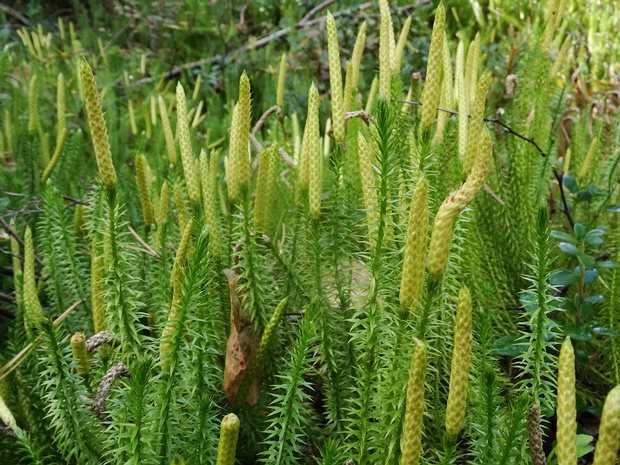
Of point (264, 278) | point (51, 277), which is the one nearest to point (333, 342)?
point (264, 278)

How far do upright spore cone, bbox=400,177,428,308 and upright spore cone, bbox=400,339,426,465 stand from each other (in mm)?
81

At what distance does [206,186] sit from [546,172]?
2.87ft

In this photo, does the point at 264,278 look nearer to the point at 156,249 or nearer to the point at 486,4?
the point at 156,249

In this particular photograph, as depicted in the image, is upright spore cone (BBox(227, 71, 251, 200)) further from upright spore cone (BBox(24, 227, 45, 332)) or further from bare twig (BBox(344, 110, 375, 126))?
upright spore cone (BBox(24, 227, 45, 332))

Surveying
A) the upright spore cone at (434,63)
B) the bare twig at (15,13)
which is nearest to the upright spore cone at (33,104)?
the upright spore cone at (434,63)

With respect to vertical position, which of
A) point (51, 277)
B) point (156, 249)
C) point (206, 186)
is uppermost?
point (206, 186)

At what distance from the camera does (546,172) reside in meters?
1.33

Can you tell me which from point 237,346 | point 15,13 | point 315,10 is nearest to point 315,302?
point 237,346

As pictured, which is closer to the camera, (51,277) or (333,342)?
(333,342)

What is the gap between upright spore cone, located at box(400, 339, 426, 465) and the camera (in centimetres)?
50

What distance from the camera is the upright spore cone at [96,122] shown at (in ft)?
2.24

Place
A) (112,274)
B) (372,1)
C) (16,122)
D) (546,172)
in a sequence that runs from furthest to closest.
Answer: (372,1), (16,122), (546,172), (112,274)

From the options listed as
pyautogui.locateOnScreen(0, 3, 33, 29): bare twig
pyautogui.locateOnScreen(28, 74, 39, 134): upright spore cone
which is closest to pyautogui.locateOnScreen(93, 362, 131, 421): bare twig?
pyautogui.locateOnScreen(28, 74, 39, 134): upright spore cone

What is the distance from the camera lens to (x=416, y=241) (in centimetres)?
55
